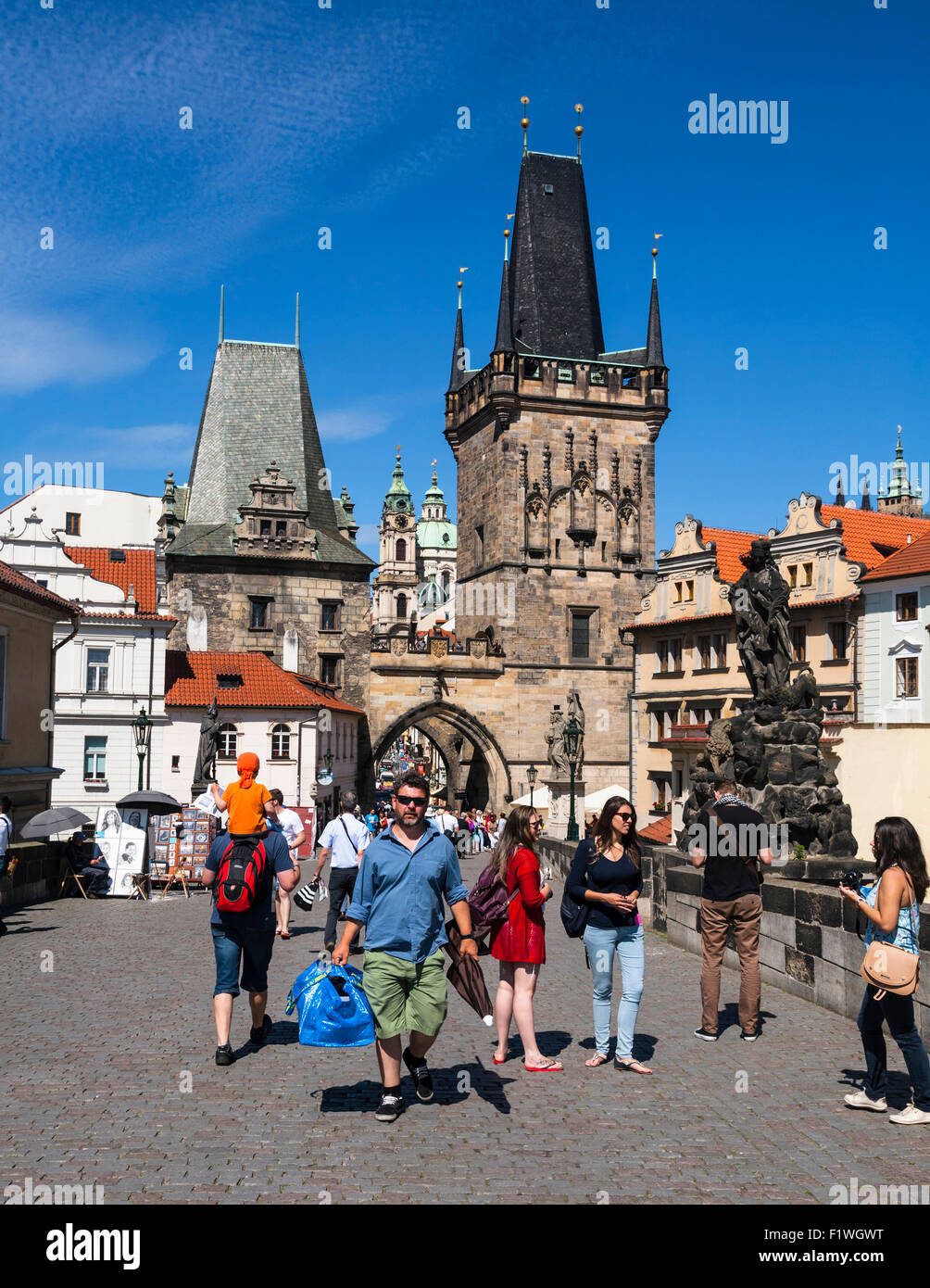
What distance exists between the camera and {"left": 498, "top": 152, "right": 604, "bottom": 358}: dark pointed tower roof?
53.4 meters

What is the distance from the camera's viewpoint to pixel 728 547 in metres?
42.6

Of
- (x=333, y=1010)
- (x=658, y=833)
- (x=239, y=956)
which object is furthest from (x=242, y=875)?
(x=658, y=833)

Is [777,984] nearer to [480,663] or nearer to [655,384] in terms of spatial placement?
[480,663]

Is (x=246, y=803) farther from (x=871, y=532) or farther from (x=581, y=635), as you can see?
(x=581, y=635)

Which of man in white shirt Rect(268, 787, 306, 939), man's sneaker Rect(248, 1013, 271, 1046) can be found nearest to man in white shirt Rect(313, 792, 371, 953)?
man in white shirt Rect(268, 787, 306, 939)

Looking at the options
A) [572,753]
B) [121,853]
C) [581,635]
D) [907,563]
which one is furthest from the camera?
[581,635]

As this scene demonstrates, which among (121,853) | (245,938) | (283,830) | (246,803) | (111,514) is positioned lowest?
(121,853)

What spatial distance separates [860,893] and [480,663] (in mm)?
43554

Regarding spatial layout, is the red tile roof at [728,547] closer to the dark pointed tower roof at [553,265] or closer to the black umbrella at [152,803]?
the dark pointed tower roof at [553,265]

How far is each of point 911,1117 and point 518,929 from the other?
2.43 metres

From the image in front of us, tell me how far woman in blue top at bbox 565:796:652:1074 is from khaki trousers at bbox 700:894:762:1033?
0.79 metres

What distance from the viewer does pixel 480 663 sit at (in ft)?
163

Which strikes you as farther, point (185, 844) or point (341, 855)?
point (185, 844)
